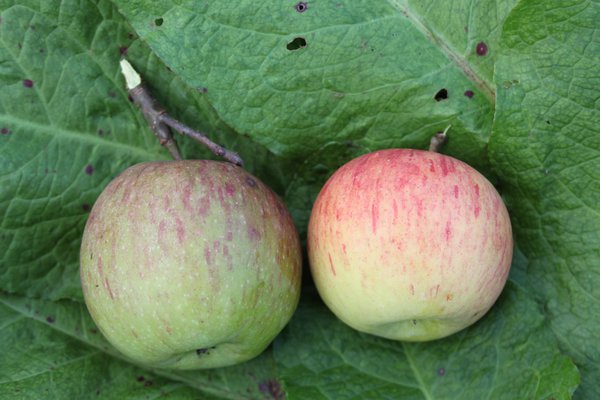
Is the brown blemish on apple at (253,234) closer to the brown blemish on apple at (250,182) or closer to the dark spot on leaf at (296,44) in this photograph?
the brown blemish on apple at (250,182)

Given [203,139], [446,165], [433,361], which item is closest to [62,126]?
[203,139]

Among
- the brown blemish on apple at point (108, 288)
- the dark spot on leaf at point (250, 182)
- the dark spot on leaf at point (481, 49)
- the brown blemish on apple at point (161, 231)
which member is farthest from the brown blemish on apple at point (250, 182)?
the dark spot on leaf at point (481, 49)

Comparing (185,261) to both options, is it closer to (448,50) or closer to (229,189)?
(229,189)

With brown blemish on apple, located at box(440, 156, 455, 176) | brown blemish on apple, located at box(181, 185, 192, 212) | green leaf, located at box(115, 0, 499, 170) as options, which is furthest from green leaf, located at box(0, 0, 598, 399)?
brown blemish on apple, located at box(181, 185, 192, 212)

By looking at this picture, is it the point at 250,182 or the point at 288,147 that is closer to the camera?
the point at 250,182

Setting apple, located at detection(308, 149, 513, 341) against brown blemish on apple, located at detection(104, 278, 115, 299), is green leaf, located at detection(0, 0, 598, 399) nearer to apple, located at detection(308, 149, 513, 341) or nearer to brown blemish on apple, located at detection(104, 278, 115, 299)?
apple, located at detection(308, 149, 513, 341)

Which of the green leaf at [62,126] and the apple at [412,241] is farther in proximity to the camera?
the green leaf at [62,126]
